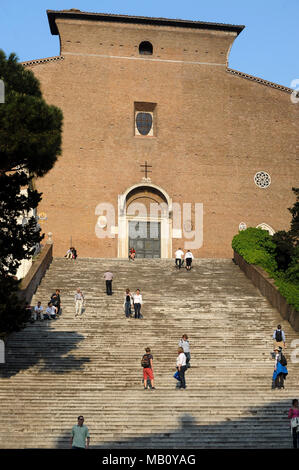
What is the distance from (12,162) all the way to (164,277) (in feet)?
→ 36.1

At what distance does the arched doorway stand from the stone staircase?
255 inches

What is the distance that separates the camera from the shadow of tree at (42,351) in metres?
16.6

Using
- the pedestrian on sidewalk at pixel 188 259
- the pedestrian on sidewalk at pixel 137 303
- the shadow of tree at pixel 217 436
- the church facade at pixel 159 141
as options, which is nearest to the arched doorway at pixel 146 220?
the church facade at pixel 159 141

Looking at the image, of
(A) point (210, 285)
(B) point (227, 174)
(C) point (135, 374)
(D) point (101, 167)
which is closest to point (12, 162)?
(C) point (135, 374)

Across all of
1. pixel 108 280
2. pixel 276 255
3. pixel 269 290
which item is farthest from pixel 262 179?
pixel 108 280

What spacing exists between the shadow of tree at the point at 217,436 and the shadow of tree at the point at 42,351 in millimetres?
3342

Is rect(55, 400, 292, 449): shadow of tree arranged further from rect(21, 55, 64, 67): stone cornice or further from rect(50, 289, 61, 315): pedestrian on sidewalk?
rect(21, 55, 64, 67): stone cornice

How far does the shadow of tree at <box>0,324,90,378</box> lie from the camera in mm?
16578

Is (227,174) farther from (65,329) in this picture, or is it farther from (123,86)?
(65,329)

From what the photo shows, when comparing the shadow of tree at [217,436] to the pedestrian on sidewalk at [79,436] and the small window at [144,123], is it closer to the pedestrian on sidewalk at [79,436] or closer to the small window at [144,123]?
the pedestrian on sidewalk at [79,436]

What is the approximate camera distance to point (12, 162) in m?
14.6

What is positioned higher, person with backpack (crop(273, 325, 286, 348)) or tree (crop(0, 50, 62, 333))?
tree (crop(0, 50, 62, 333))

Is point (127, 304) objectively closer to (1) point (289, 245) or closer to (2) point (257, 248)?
(1) point (289, 245)

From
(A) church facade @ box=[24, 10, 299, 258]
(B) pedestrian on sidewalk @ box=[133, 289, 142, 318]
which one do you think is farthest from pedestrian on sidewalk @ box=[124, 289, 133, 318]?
(A) church facade @ box=[24, 10, 299, 258]
